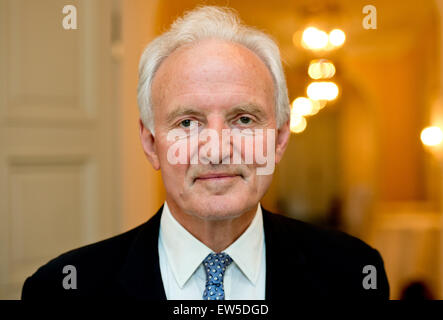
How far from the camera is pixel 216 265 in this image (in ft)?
2.67

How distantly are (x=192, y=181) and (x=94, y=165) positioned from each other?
0.42 m

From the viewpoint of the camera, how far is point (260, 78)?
2.56ft

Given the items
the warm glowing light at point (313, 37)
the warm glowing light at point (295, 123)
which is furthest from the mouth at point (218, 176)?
the warm glowing light at point (313, 37)

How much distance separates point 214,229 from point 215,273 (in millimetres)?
79

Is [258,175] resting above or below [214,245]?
above

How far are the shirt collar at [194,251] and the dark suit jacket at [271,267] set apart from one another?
25 mm

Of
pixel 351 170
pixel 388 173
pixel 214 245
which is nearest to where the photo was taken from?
pixel 214 245

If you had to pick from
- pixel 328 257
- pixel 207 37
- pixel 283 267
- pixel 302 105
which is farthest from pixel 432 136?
pixel 302 105

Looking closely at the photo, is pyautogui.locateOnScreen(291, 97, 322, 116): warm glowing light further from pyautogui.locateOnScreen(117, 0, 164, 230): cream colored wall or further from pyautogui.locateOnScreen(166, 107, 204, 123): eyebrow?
pyautogui.locateOnScreen(166, 107, 204, 123): eyebrow

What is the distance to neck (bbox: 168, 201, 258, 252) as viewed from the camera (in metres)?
0.83

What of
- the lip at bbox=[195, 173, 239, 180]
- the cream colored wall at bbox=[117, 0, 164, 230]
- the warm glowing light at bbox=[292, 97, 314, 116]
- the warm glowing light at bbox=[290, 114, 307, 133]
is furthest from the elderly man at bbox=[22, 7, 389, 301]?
the warm glowing light at bbox=[292, 97, 314, 116]

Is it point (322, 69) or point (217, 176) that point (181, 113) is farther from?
point (322, 69)

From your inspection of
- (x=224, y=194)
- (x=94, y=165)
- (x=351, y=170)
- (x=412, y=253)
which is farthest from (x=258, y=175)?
(x=351, y=170)

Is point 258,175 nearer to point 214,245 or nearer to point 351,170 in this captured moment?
point 214,245
